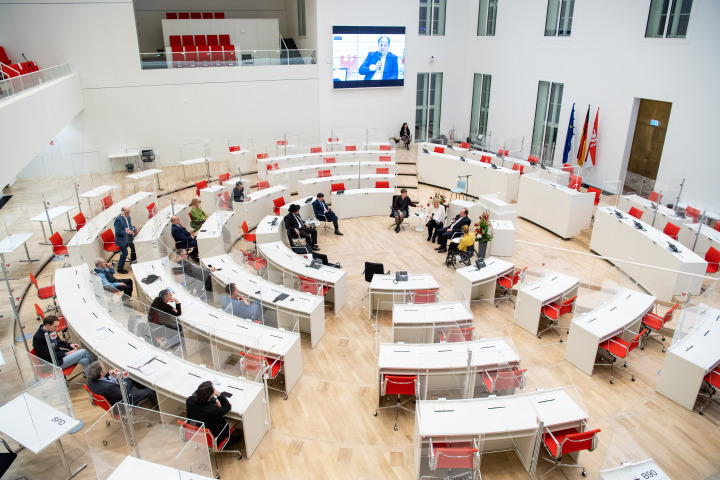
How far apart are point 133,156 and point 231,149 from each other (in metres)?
3.57

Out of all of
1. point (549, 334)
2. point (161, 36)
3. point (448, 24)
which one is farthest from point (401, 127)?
point (549, 334)

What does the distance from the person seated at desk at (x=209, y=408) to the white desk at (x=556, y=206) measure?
10.3 m

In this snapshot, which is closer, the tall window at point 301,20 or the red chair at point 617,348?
the red chair at point 617,348

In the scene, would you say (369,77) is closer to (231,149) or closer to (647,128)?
(231,149)

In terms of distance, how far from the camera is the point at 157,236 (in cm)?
1053

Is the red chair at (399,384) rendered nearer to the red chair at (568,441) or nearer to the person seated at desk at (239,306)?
the red chair at (568,441)

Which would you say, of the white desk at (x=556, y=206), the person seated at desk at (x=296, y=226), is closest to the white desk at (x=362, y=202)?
the person seated at desk at (x=296, y=226)

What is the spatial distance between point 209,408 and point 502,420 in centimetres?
354

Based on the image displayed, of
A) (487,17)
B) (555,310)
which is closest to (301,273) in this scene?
(555,310)

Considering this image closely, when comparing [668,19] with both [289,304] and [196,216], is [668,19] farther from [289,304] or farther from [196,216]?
[196,216]

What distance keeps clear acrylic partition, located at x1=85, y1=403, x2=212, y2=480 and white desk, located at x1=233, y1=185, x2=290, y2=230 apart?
806cm

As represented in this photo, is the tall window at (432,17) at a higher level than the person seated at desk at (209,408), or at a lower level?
higher

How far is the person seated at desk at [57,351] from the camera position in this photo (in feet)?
22.5

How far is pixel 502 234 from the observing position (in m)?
12.1
